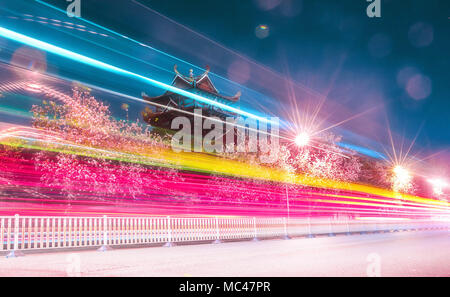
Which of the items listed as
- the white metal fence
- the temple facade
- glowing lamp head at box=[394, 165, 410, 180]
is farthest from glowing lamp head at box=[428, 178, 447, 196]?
the white metal fence

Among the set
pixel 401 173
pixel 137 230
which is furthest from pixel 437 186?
pixel 137 230

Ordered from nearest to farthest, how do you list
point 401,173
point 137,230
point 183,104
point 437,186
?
point 137,230, point 183,104, point 401,173, point 437,186

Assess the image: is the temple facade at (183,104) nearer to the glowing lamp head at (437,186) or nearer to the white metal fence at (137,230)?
the white metal fence at (137,230)

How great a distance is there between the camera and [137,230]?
40.0 ft

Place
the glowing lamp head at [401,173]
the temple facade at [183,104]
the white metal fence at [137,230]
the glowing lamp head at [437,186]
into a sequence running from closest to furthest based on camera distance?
the white metal fence at [137,230] → the temple facade at [183,104] → the glowing lamp head at [401,173] → the glowing lamp head at [437,186]

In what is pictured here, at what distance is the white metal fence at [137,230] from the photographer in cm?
969

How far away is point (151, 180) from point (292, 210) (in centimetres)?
1477

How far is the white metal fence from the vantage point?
9688 millimetres

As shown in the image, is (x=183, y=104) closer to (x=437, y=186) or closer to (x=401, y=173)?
(x=401, y=173)

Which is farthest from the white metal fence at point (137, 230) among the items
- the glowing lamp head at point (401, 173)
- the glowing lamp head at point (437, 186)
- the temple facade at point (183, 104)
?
the glowing lamp head at point (437, 186)

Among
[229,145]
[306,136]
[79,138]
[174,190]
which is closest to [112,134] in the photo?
[79,138]
